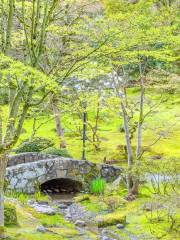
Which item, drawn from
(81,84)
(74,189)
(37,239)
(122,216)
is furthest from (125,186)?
(37,239)

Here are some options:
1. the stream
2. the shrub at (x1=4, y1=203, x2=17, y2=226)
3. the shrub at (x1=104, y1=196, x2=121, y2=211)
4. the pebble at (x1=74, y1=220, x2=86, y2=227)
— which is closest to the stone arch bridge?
the stream

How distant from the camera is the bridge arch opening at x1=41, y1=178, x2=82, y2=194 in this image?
2258cm

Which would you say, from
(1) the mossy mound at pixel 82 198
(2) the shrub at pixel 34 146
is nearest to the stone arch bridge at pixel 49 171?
(2) the shrub at pixel 34 146

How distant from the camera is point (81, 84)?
25859 millimetres

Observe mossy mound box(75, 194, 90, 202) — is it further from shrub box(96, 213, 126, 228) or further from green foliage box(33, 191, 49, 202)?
shrub box(96, 213, 126, 228)

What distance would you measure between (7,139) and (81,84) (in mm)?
14025

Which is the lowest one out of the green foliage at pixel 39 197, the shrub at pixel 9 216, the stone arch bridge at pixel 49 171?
the green foliage at pixel 39 197

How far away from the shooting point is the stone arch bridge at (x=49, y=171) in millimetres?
20484

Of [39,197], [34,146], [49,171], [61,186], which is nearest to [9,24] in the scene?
[39,197]

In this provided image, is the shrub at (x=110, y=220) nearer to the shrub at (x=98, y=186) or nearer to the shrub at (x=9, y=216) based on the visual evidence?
the shrub at (x=9, y=216)

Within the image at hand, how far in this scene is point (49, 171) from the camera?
69.6ft

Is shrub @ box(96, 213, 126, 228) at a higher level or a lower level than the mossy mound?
lower

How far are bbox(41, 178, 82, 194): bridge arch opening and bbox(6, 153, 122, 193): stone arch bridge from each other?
0.55 feet

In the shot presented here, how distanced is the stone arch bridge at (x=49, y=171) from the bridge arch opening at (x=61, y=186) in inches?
6.6
